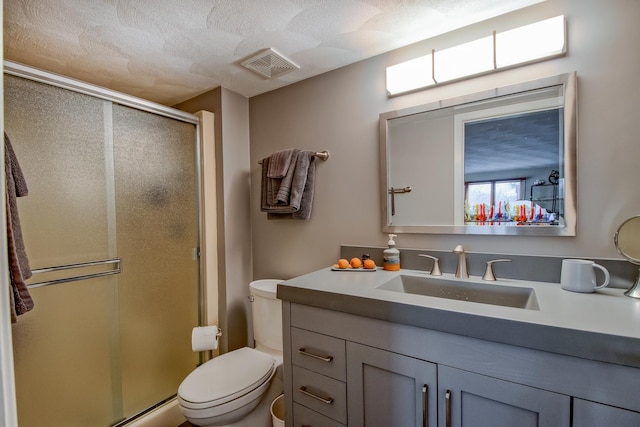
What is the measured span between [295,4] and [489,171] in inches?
41.5

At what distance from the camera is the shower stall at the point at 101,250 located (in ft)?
4.21

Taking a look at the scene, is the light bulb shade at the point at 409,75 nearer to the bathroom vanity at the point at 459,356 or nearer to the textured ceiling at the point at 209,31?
the textured ceiling at the point at 209,31

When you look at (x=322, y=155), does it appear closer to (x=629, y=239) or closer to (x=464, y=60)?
(x=464, y=60)

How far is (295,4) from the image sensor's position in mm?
1125

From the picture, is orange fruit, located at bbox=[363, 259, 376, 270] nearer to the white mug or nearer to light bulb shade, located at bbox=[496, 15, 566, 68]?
the white mug

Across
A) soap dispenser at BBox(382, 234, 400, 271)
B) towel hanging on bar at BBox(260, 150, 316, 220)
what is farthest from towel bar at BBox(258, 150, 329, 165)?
soap dispenser at BBox(382, 234, 400, 271)

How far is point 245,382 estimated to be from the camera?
1.30 meters

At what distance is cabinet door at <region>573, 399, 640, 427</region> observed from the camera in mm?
628

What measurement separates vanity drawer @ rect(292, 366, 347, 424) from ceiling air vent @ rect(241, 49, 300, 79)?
1465mm

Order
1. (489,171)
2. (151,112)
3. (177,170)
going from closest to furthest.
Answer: (489,171) < (151,112) < (177,170)

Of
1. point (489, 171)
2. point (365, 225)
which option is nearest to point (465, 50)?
point (489, 171)

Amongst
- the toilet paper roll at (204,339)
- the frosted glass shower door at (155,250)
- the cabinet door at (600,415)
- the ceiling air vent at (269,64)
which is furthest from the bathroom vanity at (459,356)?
the ceiling air vent at (269,64)

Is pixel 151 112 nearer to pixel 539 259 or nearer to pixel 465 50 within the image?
pixel 465 50

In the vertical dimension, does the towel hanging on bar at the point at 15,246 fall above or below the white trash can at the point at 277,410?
above
